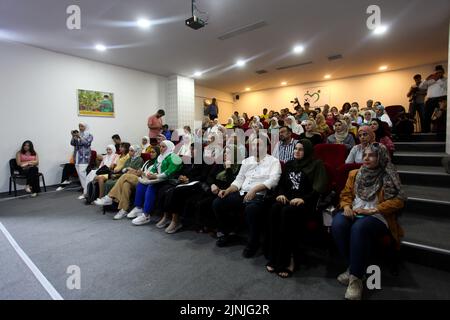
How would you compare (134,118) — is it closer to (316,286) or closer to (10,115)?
(10,115)

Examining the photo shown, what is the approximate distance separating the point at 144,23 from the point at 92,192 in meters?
3.13

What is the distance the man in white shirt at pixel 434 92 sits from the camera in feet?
16.3

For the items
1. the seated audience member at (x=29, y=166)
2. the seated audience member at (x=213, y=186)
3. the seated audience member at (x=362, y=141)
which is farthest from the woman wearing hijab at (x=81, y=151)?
the seated audience member at (x=362, y=141)

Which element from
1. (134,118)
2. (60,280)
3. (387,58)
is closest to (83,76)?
(134,118)

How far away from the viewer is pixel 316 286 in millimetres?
1763

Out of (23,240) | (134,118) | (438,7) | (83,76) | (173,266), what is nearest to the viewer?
(173,266)

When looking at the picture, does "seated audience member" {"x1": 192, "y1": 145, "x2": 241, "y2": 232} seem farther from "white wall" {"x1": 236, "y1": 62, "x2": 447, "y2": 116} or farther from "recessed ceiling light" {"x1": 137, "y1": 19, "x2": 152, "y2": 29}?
"white wall" {"x1": 236, "y1": 62, "x2": 447, "y2": 116}

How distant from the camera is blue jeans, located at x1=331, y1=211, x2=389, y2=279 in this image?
1.64 m

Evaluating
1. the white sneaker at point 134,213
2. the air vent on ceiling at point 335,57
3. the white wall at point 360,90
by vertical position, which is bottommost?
the white sneaker at point 134,213

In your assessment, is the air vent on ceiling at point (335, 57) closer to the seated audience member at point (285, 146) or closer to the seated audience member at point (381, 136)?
the seated audience member at point (381, 136)

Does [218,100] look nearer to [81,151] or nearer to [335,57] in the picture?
[335,57]

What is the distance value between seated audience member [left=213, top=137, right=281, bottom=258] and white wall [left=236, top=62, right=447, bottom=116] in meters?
7.47

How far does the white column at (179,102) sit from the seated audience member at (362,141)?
6.00 meters

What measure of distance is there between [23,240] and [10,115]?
3601 mm
